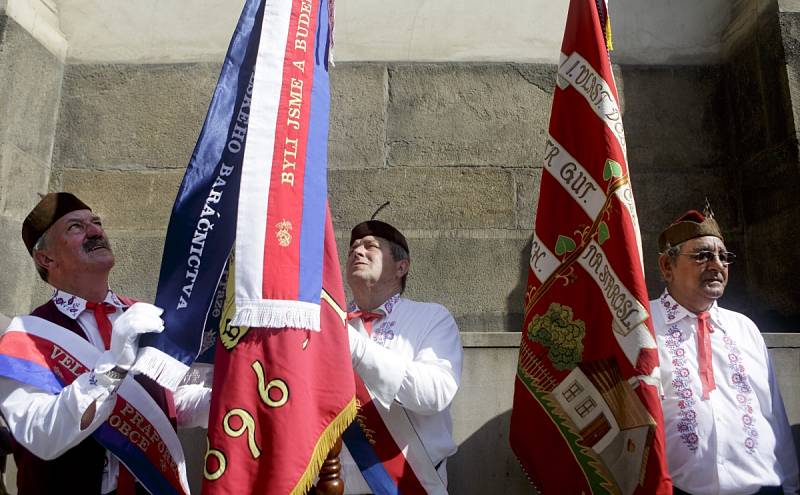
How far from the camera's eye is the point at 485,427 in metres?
3.81

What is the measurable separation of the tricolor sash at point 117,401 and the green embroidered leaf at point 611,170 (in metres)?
2.00

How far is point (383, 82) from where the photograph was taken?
4.99 meters

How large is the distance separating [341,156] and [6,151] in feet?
6.27

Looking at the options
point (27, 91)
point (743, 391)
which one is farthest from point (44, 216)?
point (743, 391)

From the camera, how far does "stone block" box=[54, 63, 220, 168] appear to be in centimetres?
486

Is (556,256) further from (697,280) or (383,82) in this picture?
(383,82)

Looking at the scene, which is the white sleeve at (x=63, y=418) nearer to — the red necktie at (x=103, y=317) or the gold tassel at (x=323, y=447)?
the red necktie at (x=103, y=317)

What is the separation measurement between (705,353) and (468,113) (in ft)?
7.42

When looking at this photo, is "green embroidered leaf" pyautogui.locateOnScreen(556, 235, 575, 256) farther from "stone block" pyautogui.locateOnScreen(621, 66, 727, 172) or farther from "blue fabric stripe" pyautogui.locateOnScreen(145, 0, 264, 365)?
"stone block" pyautogui.locateOnScreen(621, 66, 727, 172)

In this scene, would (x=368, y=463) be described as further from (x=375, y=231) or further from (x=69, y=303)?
(x=69, y=303)

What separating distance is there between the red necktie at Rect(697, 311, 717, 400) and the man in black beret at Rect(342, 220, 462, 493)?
3.22 ft

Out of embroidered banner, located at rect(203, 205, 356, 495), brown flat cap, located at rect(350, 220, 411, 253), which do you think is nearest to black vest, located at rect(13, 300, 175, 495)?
embroidered banner, located at rect(203, 205, 356, 495)

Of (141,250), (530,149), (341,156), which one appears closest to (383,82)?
(341,156)

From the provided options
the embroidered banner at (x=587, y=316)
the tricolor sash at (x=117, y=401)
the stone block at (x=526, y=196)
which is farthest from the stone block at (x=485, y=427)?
the tricolor sash at (x=117, y=401)
